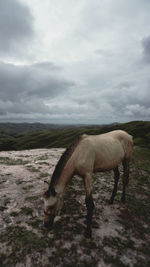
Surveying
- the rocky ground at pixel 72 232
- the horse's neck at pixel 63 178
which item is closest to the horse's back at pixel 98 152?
the horse's neck at pixel 63 178

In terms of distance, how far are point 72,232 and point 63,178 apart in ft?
8.88

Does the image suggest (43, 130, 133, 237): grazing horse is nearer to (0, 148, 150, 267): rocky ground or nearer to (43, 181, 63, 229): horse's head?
(43, 181, 63, 229): horse's head

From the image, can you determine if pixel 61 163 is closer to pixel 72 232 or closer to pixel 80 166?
pixel 80 166

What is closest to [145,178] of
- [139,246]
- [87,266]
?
[139,246]

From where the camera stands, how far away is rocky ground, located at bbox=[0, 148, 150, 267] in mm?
5082

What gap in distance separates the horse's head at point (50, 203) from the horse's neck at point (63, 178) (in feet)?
0.84

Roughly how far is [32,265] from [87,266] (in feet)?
6.53

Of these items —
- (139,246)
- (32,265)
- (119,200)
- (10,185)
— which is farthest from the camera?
(10,185)

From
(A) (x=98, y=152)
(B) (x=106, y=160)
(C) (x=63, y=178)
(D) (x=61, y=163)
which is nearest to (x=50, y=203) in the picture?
(C) (x=63, y=178)

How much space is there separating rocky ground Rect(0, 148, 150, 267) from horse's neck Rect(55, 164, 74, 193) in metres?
2.18

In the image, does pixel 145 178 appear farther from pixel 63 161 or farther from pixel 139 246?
pixel 63 161

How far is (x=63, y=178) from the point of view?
19.9 ft

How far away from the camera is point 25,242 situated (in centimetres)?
554

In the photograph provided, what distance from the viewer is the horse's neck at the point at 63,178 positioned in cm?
594
